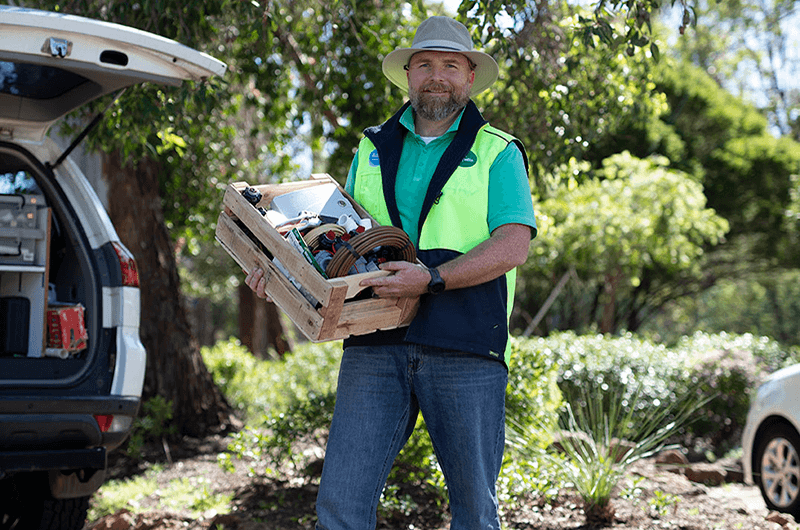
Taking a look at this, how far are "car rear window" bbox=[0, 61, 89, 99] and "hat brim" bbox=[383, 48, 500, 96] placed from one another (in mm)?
1636

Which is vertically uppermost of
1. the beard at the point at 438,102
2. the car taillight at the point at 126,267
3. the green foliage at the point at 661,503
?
the beard at the point at 438,102

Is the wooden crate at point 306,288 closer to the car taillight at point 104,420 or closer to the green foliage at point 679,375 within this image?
the car taillight at point 104,420

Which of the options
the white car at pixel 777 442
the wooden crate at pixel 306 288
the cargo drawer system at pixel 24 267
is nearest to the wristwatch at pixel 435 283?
the wooden crate at pixel 306 288

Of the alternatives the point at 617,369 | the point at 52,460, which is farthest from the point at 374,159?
the point at 617,369

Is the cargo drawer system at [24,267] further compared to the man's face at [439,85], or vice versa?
the cargo drawer system at [24,267]

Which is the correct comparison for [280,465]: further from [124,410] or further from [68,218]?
[68,218]

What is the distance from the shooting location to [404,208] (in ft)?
8.56

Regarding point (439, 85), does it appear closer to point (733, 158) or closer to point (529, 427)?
point (529, 427)

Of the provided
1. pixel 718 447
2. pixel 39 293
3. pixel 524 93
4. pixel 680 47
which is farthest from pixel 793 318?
pixel 39 293

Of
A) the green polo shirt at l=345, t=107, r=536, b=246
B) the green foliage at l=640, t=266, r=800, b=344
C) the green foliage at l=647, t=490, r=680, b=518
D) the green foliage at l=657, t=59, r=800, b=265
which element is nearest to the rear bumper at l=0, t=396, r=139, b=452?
the green polo shirt at l=345, t=107, r=536, b=246

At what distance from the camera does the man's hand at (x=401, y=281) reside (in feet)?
7.64

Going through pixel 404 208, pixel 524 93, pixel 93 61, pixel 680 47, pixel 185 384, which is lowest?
pixel 185 384

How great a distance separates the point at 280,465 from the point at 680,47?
1929cm

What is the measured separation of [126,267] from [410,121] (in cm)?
171
